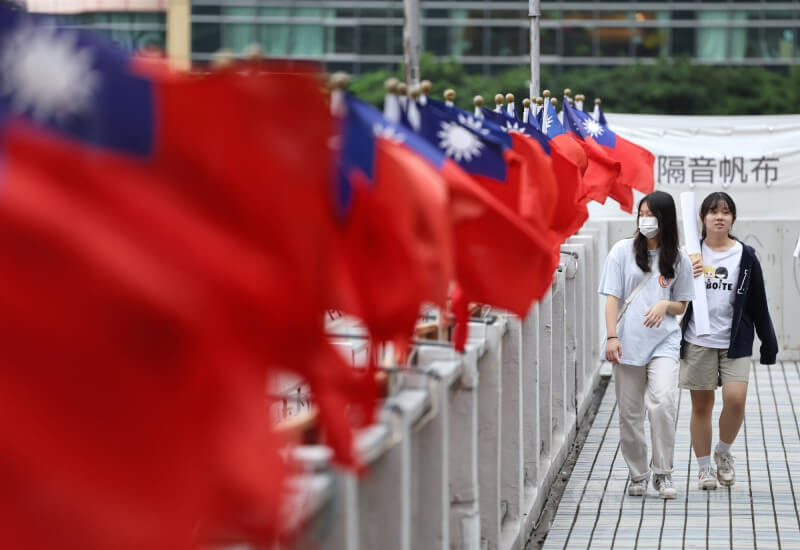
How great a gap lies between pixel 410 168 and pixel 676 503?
5.34 meters

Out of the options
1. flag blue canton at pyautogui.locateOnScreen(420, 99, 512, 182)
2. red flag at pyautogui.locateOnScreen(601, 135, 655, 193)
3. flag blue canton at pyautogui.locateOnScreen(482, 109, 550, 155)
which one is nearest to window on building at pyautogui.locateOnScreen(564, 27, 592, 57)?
red flag at pyautogui.locateOnScreen(601, 135, 655, 193)

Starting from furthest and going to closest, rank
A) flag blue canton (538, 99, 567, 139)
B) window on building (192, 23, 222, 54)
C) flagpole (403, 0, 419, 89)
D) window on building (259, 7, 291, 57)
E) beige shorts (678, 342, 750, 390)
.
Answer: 1. window on building (192, 23, 222, 54)
2. window on building (259, 7, 291, 57)
3. flag blue canton (538, 99, 567, 139)
4. beige shorts (678, 342, 750, 390)
5. flagpole (403, 0, 419, 89)

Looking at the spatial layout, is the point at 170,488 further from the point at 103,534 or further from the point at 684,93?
the point at 684,93

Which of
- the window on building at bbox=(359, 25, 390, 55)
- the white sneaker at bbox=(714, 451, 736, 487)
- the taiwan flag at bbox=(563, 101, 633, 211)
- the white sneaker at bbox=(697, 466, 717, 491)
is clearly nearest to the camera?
the white sneaker at bbox=(697, 466, 717, 491)

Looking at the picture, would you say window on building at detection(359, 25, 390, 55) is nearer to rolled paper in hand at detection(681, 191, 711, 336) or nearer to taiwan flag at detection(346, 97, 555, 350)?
rolled paper in hand at detection(681, 191, 711, 336)

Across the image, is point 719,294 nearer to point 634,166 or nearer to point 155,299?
point 634,166

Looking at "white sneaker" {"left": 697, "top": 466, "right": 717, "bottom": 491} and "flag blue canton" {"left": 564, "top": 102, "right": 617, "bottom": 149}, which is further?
"flag blue canton" {"left": 564, "top": 102, "right": 617, "bottom": 149}

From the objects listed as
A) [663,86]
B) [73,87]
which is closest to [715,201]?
[73,87]

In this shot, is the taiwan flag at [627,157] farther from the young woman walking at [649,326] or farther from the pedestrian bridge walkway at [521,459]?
the young woman walking at [649,326]

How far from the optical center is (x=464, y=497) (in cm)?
680

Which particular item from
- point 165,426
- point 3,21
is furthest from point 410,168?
point 165,426

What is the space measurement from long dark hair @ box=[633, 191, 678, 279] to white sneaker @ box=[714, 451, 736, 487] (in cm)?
139

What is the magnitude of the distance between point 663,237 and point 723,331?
781mm

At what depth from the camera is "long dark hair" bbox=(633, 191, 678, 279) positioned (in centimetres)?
998
